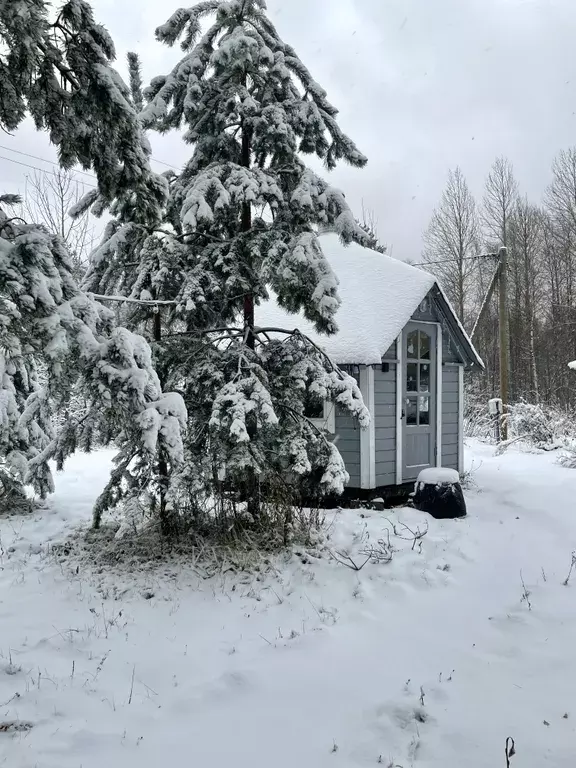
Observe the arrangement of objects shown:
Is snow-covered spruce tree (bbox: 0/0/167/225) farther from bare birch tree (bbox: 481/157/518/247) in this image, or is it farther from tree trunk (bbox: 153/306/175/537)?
bare birch tree (bbox: 481/157/518/247)

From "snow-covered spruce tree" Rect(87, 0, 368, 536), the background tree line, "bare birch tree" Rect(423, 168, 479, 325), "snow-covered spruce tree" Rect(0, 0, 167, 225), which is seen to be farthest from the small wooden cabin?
"bare birch tree" Rect(423, 168, 479, 325)

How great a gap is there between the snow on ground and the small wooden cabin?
6.13 feet

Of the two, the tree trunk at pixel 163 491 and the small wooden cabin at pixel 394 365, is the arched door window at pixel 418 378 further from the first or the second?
the tree trunk at pixel 163 491

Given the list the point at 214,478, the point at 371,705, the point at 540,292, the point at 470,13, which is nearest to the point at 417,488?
the point at 214,478

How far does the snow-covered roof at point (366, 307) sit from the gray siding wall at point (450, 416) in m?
1.70

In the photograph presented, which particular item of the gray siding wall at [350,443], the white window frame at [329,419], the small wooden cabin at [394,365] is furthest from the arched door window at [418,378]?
the white window frame at [329,419]

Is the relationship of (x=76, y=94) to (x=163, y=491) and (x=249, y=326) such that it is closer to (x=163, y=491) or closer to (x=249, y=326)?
(x=249, y=326)

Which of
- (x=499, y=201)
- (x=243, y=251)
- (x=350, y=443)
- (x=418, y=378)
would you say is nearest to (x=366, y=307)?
(x=418, y=378)

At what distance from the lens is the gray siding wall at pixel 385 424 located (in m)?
7.95

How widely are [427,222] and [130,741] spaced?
2414cm

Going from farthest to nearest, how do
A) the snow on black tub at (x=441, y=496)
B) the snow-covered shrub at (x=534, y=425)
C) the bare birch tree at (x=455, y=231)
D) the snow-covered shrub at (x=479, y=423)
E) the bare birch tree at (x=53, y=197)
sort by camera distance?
the bare birch tree at (x=455, y=231)
the snow-covered shrub at (x=479, y=423)
the bare birch tree at (x=53, y=197)
the snow-covered shrub at (x=534, y=425)
the snow on black tub at (x=441, y=496)

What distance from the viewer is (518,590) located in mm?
5035

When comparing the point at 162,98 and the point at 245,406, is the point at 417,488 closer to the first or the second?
the point at 245,406

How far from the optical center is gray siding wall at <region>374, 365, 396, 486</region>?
7.95 metres
